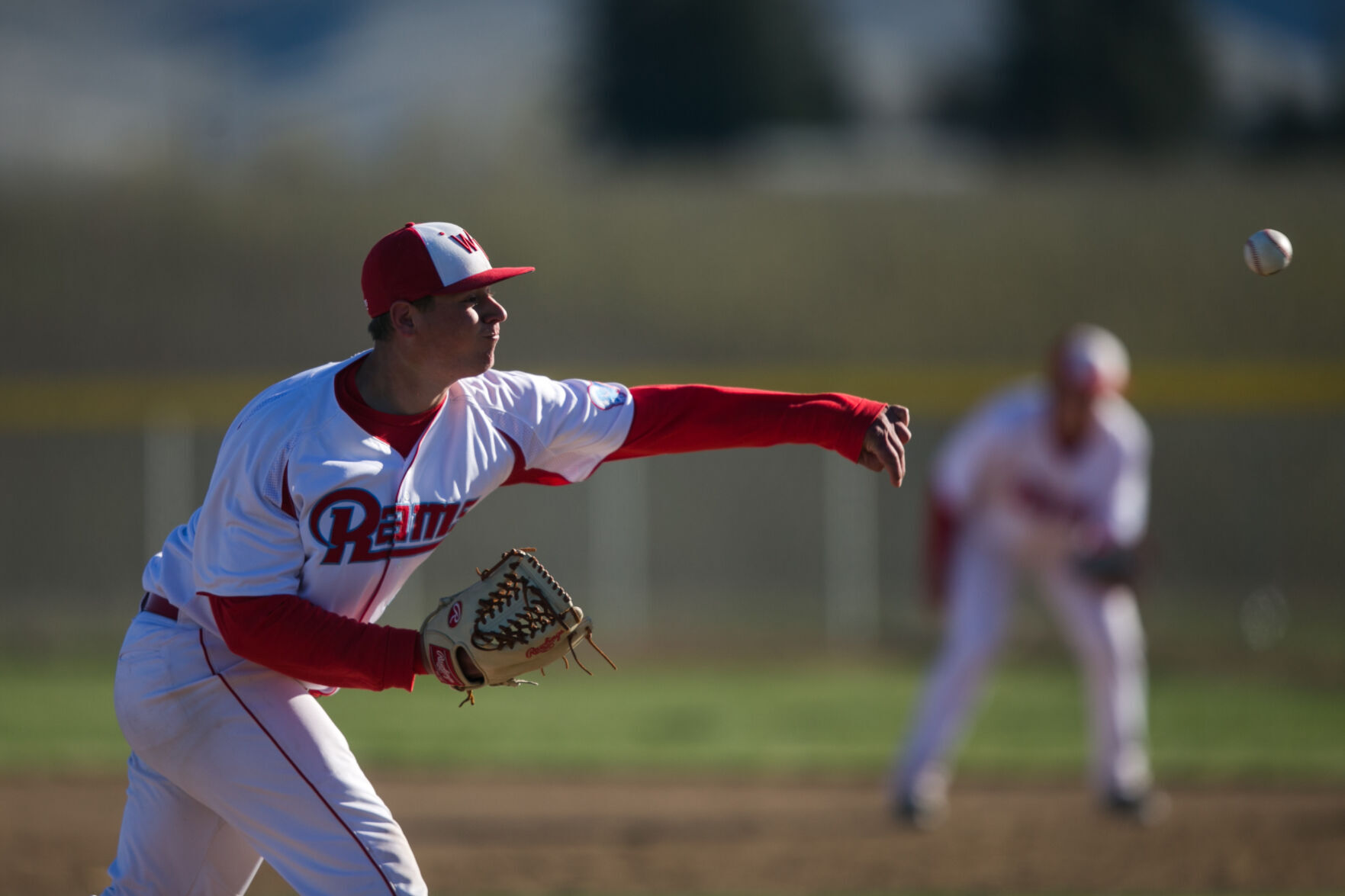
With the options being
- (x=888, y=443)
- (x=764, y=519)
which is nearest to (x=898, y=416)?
(x=888, y=443)

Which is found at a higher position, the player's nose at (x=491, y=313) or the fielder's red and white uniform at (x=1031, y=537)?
the player's nose at (x=491, y=313)

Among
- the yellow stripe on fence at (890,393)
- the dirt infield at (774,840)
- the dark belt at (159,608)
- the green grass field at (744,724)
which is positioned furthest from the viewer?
the yellow stripe on fence at (890,393)

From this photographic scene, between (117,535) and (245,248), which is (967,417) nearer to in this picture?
(117,535)

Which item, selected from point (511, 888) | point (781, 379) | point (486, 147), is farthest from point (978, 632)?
point (486, 147)

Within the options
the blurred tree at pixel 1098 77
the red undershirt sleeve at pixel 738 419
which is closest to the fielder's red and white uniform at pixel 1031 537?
the red undershirt sleeve at pixel 738 419

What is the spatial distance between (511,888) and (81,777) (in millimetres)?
3023

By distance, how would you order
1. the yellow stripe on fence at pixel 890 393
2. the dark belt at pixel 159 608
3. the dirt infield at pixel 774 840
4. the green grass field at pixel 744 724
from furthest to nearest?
1. the yellow stripe on fence at pixel 890 393
2. the green grass field at pixel 744 724
3. the dirt infield at pixel 774 840
4. the dark belt at pixel 159 608

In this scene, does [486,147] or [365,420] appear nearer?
[365,420]

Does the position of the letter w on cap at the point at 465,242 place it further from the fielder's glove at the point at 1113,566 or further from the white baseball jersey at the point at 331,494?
the fielder's glove at the point at 1113,566

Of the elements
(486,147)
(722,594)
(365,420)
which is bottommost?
(722,594)

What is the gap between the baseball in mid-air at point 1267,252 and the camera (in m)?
3.36

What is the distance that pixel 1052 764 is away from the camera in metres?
7.34

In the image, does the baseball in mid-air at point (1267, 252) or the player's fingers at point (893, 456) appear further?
the baseball in mid-air at point (1267, 252)

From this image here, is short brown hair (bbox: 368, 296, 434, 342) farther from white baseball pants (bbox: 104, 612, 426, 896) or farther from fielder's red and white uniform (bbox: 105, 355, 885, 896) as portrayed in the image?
white baseball pants (bbox: 104, 612, 426, 896)
